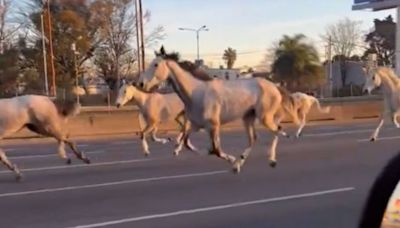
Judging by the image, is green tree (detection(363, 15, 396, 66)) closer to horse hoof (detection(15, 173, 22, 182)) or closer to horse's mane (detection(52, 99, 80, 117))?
horse's mane (detection(52, 99, 80, 117))

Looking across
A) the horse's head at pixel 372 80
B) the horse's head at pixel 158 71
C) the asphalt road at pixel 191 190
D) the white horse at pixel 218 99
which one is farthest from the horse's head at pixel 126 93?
the horse's head at pixel 372 80

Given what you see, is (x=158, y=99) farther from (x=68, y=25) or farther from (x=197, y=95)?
(x=68, y=25)

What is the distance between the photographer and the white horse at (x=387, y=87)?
2028 centimetres

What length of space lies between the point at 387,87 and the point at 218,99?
8.34m

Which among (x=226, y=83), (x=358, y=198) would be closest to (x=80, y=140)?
(x=226, y=83)

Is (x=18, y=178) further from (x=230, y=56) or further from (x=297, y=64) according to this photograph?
(x=230, y=56)

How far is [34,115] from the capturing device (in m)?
13.7

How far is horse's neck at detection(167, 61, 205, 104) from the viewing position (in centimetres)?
1400

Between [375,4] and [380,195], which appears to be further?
[375,4]

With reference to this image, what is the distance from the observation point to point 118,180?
12.4m

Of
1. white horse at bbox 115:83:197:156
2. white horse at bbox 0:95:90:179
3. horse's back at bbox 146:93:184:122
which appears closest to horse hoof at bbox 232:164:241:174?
white horse at bbox 0:95:90:179

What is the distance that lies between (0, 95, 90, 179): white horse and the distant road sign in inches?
2190

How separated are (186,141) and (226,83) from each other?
78.2 inches

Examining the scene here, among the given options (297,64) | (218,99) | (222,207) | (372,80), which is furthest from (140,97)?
Answer: (297,64)
